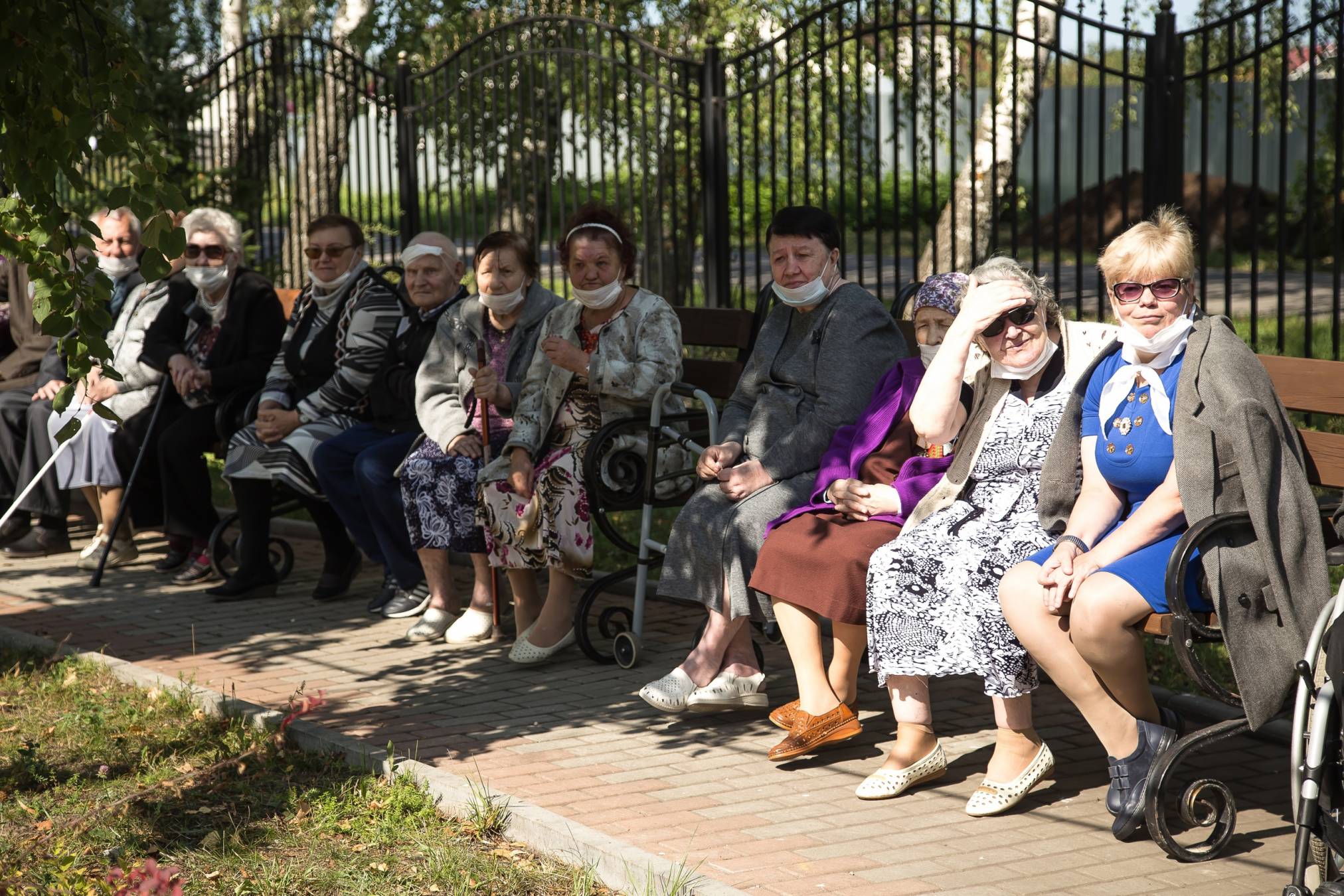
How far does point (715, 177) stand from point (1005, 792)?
4920 mm

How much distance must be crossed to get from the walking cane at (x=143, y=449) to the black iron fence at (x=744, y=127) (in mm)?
1808

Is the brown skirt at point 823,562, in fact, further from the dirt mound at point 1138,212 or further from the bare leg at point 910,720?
the dirt mound at point 1138,212

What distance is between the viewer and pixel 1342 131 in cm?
668

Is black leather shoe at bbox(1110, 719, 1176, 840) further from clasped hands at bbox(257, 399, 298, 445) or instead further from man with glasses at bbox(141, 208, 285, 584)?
man with glasses at bbox(141, 208, 285, 584)

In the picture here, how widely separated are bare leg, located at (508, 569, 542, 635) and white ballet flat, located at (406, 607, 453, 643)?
38cm

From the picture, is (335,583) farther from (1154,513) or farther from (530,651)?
(1154,513)

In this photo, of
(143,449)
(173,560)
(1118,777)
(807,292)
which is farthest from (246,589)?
(1118,777)

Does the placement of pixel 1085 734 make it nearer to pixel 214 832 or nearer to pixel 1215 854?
pixel 1215 854

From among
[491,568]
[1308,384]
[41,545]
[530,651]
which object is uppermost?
[1308,384]

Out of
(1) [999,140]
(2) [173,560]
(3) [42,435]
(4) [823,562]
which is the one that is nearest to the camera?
(4) [823,562]

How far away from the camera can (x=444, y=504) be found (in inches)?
255

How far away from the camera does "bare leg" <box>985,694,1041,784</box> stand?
438 cm

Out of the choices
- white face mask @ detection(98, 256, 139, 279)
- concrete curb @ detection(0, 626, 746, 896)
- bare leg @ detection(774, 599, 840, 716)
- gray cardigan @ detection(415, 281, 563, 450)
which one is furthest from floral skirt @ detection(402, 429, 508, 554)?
white face mask @ detection(98, 256, 139, 279)

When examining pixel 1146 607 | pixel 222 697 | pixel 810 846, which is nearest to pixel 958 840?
pixel 810 846
